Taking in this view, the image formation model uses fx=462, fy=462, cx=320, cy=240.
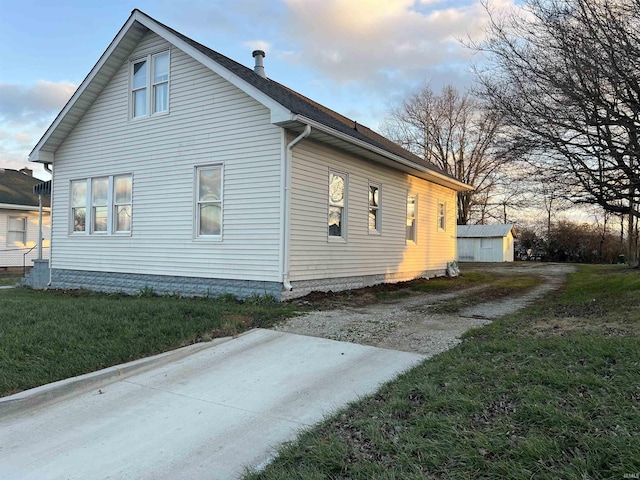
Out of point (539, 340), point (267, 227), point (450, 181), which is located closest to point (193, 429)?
point (539, 340)

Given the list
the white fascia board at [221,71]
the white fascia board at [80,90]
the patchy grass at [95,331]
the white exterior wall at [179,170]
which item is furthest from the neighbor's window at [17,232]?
the white fascia board at [221,71]

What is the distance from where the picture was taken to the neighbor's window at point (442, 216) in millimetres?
17062

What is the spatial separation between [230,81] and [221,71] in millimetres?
354

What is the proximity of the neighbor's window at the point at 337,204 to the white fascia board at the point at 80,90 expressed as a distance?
6.15m

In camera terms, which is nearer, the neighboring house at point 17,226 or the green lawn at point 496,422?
the green lawn at point 496,422

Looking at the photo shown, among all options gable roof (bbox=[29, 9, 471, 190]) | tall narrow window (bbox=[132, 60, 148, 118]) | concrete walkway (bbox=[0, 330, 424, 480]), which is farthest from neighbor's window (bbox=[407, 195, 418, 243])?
concrete walkway (bbox=[0, 330, 424, 480])

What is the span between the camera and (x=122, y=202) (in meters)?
12.0

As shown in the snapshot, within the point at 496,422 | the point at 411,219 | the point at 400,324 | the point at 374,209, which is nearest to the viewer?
the point at 496,422

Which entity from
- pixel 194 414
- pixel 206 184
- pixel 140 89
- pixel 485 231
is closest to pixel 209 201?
pixel 206 184

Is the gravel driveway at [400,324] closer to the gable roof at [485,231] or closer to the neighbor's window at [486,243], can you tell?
the gable roof at [485,231]

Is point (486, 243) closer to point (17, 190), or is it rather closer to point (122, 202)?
point (122, 202)

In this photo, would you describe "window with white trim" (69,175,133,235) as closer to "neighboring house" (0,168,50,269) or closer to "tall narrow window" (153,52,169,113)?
"tall narrow window" (153,52,169,113)

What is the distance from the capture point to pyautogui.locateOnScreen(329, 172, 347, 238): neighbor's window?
35.8 ft

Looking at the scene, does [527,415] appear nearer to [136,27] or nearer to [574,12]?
[574,12]
